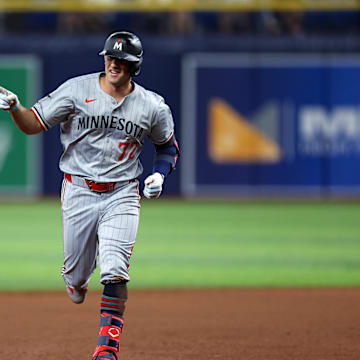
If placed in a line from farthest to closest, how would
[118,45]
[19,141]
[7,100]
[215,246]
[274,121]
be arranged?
1. [274,121]
2. [19,141]
3. [215,246]
4. [118,45]
5. [7,100]

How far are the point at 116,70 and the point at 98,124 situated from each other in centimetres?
32

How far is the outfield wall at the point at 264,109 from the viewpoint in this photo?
56.4 ft

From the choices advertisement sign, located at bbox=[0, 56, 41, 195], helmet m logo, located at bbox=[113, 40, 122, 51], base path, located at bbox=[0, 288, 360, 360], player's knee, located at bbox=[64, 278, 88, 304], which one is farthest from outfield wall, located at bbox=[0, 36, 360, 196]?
helmet m logo, located at bbox=[113, 40, 122, 51]

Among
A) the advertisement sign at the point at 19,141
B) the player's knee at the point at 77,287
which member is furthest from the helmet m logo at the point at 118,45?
the advertisement sign at the point at 19,141

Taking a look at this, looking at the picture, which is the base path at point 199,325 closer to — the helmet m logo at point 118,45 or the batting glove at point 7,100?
the batting glove at point 7,100

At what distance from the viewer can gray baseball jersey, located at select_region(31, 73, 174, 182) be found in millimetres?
4770

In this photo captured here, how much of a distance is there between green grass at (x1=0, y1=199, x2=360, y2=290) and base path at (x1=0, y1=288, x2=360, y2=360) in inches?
27.3

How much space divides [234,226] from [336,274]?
4.04 m

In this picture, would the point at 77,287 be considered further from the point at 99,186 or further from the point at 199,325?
the point at 199,325

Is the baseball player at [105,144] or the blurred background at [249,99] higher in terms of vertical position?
the blurred background at [249,99]

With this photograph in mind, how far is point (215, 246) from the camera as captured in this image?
424 inches

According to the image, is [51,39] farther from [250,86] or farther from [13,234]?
[13,234]

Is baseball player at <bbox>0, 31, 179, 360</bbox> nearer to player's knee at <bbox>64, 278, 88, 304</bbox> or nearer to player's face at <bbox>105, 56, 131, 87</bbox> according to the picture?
player's face at <bbox>105, 56, 131, 87</bbox>

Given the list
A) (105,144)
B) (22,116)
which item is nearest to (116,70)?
(105,144)
